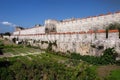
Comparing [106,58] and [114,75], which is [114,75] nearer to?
[114,75]

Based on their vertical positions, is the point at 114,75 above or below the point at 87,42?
below

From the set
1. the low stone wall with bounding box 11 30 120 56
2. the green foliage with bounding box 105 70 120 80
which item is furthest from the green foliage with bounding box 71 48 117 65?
the green foliage with bounding box 105 70 120 80

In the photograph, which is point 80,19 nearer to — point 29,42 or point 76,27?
point 76,27

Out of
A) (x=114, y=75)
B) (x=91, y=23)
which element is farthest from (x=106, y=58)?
(x=91, y=23)

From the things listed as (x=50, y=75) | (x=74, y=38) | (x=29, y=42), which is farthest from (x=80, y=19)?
(x=50, y=75)

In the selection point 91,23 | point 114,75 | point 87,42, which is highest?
point 91,23

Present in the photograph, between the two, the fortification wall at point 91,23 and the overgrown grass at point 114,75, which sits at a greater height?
the fortification wall at point 91,23

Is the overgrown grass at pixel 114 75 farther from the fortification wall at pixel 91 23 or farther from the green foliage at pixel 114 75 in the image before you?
the fortification wall at pixel 91 23

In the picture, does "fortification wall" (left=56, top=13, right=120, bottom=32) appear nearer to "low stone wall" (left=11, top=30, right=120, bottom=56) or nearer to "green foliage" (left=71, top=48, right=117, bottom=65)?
"low stone wall" (left=11, top=30, right=120, bottom=56)

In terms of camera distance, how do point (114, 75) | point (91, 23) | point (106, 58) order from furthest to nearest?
point (91, 23) < point (106, 58) < point (114, 75)

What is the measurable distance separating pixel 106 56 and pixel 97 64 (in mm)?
1135

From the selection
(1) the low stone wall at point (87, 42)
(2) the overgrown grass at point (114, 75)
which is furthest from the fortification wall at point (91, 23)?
(2) the overgrown grass at point (114, 75)

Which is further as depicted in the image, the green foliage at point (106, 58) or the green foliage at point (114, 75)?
the green foliage at point (106, 58)

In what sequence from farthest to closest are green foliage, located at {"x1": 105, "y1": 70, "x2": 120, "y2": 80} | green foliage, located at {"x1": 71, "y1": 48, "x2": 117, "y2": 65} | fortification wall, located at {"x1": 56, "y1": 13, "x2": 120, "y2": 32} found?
1. fortification wall, located at {"x1": 56, "y1": 13, "x2": 120, "y2": 32}
2. green foliage, located at {"x1": 71, "y1": 48, "x2": 117, "y2": 65}
3. green foliage, located at {"x1": 105, "y1": 70, "x2": 120, "y2": 80}
